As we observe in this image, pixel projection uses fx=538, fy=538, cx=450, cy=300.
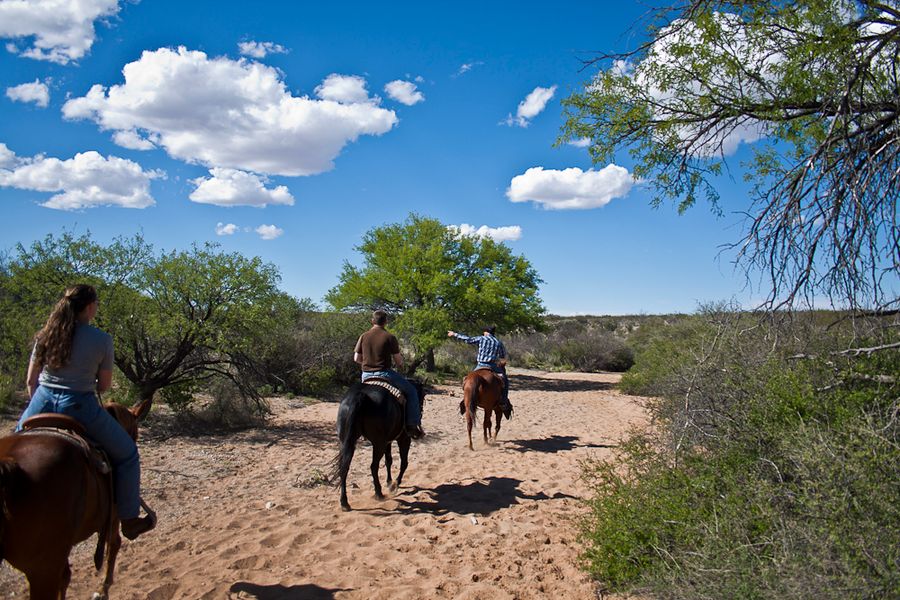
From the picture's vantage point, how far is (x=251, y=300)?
403 inches

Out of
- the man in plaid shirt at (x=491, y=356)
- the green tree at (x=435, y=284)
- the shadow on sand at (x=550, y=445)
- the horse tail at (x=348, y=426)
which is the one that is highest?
the green tree at (x=435, y=284)

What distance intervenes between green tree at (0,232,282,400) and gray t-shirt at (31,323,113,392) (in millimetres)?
5830

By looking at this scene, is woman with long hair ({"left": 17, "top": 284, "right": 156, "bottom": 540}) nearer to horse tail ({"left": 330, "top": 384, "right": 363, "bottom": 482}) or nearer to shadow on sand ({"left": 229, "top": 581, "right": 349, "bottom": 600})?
shadow on sand ({"left": 229, "top": 581, "right": 349, "bottom": 600})

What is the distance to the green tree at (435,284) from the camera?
63.6 ft

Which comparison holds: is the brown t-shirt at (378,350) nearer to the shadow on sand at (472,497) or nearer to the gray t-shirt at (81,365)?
the shadow on sand at (472,497)

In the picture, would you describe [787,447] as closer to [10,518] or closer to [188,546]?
[10,518]

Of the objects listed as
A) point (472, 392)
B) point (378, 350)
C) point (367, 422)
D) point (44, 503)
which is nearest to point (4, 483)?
point (44, 503)

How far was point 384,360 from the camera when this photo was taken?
734 cm

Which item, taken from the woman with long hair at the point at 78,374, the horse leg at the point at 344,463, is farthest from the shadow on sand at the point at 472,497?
the woman with long hair at the point at 78,374

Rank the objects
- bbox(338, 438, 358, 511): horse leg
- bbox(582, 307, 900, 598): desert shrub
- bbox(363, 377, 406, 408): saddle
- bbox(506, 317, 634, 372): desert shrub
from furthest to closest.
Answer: bbox(506, 317, 634, 372): desert shrub < bbox(363, 377, 406, 408): saddle < bbox(338, 438, 358, 511): horse leg < bbox(582, 307, 900, 598): desert shrub

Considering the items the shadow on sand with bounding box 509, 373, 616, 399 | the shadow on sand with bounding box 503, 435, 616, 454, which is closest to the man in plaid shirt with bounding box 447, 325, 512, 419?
the shadow on sand with bounding box 503, 435, 616, 454

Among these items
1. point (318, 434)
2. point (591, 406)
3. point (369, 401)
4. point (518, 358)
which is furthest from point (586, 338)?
point (369, 401)

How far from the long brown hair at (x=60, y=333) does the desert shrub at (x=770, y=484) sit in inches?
168

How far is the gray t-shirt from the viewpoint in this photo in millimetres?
3805
